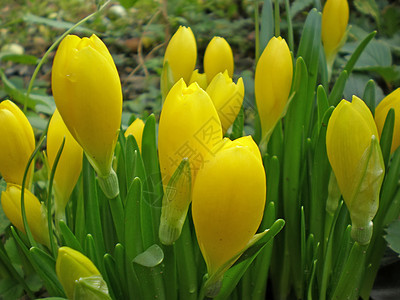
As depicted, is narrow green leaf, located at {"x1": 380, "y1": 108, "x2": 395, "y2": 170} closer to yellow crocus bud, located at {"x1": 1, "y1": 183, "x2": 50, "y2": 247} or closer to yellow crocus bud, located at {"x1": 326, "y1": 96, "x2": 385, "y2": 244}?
yellow crocus bud, located at {"x1": 326, "y1": 96, "x2": 385, "y2": 244}

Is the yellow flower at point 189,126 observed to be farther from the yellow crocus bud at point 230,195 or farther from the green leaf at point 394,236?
the green leaf at point 394,236

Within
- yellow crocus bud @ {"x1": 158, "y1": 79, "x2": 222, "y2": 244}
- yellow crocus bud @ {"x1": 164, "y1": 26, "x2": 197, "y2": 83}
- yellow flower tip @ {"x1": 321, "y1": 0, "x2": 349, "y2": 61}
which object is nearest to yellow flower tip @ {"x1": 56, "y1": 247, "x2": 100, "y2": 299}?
yellow crocus bud @ {"x1": 158, "y1": 79, "x2": 222, "y2": 244}

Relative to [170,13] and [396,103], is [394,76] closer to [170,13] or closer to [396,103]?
[396,103]

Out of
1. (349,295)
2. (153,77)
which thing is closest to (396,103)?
(349,295)

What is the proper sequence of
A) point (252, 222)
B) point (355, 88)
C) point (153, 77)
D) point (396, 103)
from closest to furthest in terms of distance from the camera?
point (252, 222)
point (396, 103)
point (355, 88)
point (153, 77)

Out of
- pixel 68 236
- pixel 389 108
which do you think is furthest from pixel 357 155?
pixel 68 236
